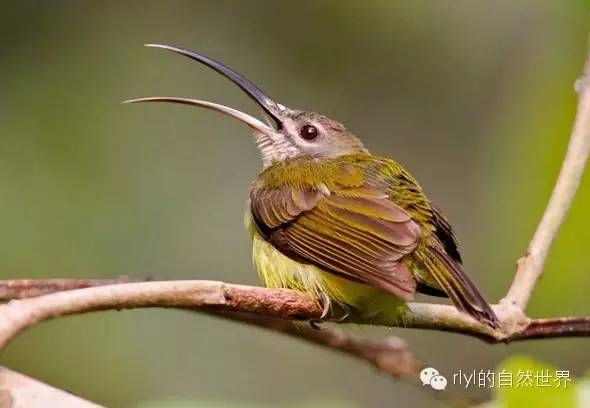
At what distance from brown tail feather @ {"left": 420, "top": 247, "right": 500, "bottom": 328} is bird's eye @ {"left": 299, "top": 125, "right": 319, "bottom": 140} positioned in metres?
1.46

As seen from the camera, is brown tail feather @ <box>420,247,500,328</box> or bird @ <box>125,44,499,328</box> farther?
bird @ <box>125,44,499,328</box>

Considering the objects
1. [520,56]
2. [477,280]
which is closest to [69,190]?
[477,280]

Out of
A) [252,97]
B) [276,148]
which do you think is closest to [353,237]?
[276,148]

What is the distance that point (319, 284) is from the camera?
12.9ft

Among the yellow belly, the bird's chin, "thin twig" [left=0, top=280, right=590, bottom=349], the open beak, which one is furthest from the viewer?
the bird's chin

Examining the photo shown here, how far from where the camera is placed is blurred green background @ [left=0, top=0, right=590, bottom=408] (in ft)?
22.9

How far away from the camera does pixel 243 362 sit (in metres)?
7.89

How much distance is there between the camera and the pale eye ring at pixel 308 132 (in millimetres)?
5328

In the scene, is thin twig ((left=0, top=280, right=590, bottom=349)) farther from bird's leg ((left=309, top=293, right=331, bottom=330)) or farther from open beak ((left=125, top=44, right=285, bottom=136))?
open beak ((left=125, top=44, right=285, bottom=136))

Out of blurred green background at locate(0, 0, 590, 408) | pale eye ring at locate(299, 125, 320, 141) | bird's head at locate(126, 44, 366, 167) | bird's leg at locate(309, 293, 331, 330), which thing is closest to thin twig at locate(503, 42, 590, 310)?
bird's leg at locate(309, 293, 331, 330)

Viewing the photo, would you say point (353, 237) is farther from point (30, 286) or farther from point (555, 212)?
point (30, 286)

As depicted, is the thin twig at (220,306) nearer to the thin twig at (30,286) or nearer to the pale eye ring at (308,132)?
the thin twig at (30,286)

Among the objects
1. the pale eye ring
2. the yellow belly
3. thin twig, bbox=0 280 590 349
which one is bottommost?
thin twig, bbox=0 280 590 349

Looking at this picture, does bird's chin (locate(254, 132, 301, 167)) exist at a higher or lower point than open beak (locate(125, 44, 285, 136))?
lower
